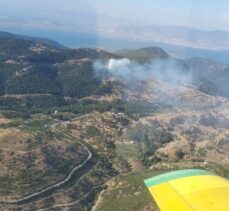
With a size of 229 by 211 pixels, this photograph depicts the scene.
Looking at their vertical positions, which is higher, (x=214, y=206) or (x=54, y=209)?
(x=214, y=206)

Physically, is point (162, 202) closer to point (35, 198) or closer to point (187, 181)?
point (187, 181)

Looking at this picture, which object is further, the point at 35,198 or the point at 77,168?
the point at 77,168

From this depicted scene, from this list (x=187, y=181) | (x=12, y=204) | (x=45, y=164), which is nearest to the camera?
(x=187, y=181)

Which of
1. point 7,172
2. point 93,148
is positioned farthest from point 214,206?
point 93,148

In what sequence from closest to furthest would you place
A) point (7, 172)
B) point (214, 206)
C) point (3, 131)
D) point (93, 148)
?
point (214, 206), point (7, 172), point (3, 131), point (93, 148)

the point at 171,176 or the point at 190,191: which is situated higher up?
the point at 190,191

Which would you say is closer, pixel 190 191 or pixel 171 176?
pixel 190 191

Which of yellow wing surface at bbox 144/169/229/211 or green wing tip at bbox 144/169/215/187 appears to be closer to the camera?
yellow wing surface at bbox 144/169/229/211

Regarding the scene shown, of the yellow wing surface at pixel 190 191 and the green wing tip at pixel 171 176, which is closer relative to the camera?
the yellow wing surface at pixel 190 191
